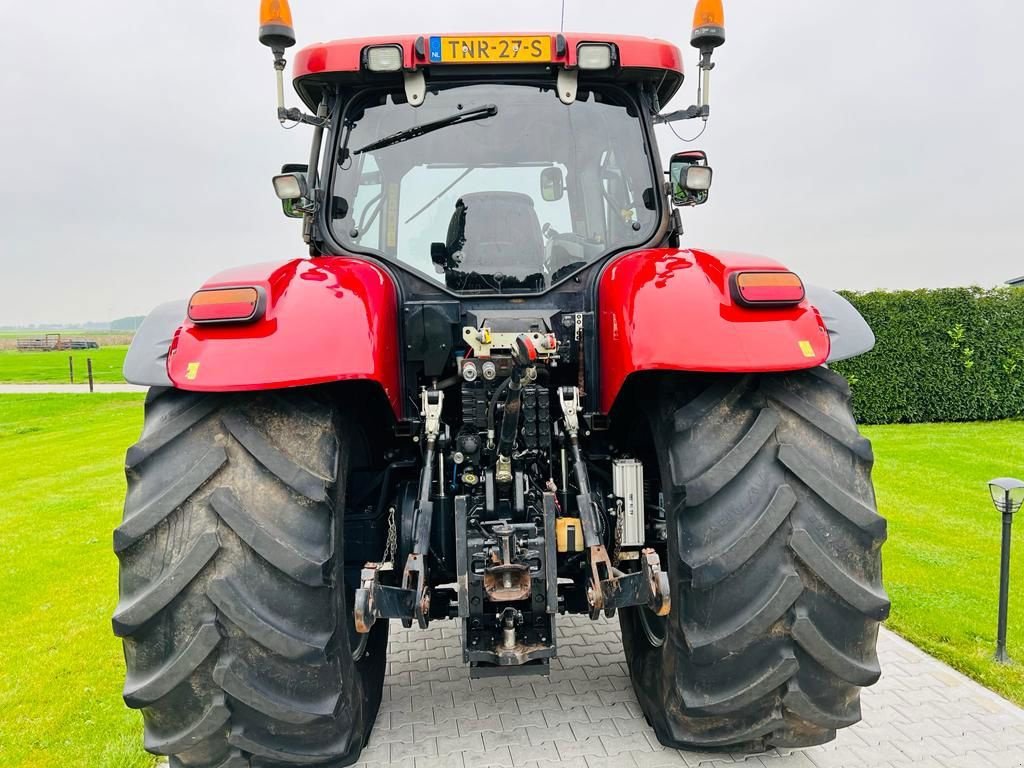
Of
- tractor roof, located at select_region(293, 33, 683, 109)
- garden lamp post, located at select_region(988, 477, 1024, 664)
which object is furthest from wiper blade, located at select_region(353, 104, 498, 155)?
garden lamp post, located at select_region(988, 477, 1024, 664)

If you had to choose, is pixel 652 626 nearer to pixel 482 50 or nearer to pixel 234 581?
pixel 234 581

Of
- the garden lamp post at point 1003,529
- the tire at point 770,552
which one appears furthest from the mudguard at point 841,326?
the garden lamp post at point 1003,529

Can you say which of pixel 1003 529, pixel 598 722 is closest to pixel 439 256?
pixel 598 722

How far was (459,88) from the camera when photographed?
3176 millimetres

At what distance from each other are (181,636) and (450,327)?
→ 4.47ft

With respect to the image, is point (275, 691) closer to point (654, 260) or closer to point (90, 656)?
point (654, 260)

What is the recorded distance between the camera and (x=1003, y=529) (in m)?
4.16

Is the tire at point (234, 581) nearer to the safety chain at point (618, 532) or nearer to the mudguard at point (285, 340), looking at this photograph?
the mudguard at point (285, 340)

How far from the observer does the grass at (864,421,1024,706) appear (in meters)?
4.17

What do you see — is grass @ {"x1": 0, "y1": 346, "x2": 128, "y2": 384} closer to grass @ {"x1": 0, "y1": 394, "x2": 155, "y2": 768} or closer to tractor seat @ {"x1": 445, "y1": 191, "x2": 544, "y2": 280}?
grass @ {"x1": 0, "y1": 394, "x2": 155, "y2": 768}

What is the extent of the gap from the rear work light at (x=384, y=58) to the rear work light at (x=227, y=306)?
48.9 inches

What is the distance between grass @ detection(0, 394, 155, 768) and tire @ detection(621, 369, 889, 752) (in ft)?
7.99

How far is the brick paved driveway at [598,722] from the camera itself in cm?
296

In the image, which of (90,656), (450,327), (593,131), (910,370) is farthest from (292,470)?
(910,370)
